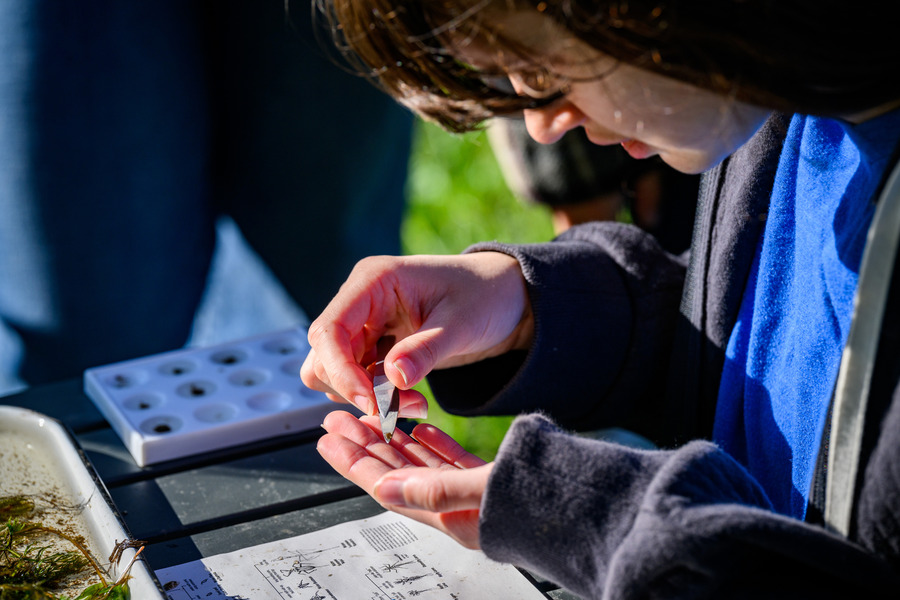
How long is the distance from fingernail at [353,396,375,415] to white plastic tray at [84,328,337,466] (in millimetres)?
177

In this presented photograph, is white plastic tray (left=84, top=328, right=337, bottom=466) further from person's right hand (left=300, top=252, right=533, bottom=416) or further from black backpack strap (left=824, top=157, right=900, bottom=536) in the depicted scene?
black backpack strap (left=824, top=157, right=900, bottom=536)

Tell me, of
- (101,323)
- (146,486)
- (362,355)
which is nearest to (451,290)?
(362,355)

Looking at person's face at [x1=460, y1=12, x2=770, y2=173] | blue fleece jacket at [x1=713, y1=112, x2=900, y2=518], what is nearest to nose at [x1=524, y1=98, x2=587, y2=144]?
person's face at [x1=460, y1=12, x2=770, y2=173]

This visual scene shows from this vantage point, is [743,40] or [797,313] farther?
[797,313]

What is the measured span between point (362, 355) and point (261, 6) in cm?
76

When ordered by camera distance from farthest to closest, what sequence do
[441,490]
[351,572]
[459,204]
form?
[459,204], [351,572], [441,490]

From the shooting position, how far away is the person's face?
0.60m

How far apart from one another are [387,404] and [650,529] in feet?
1.12

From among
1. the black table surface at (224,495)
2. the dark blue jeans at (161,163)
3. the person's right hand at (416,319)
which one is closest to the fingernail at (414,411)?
the person's right hand at (416,319)

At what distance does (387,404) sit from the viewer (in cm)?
87

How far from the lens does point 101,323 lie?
1600 mm

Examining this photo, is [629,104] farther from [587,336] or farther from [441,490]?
[587,336]

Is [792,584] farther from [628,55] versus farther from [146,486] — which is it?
[146,486]

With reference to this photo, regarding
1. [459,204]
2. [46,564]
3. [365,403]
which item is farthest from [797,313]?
[459,204]
